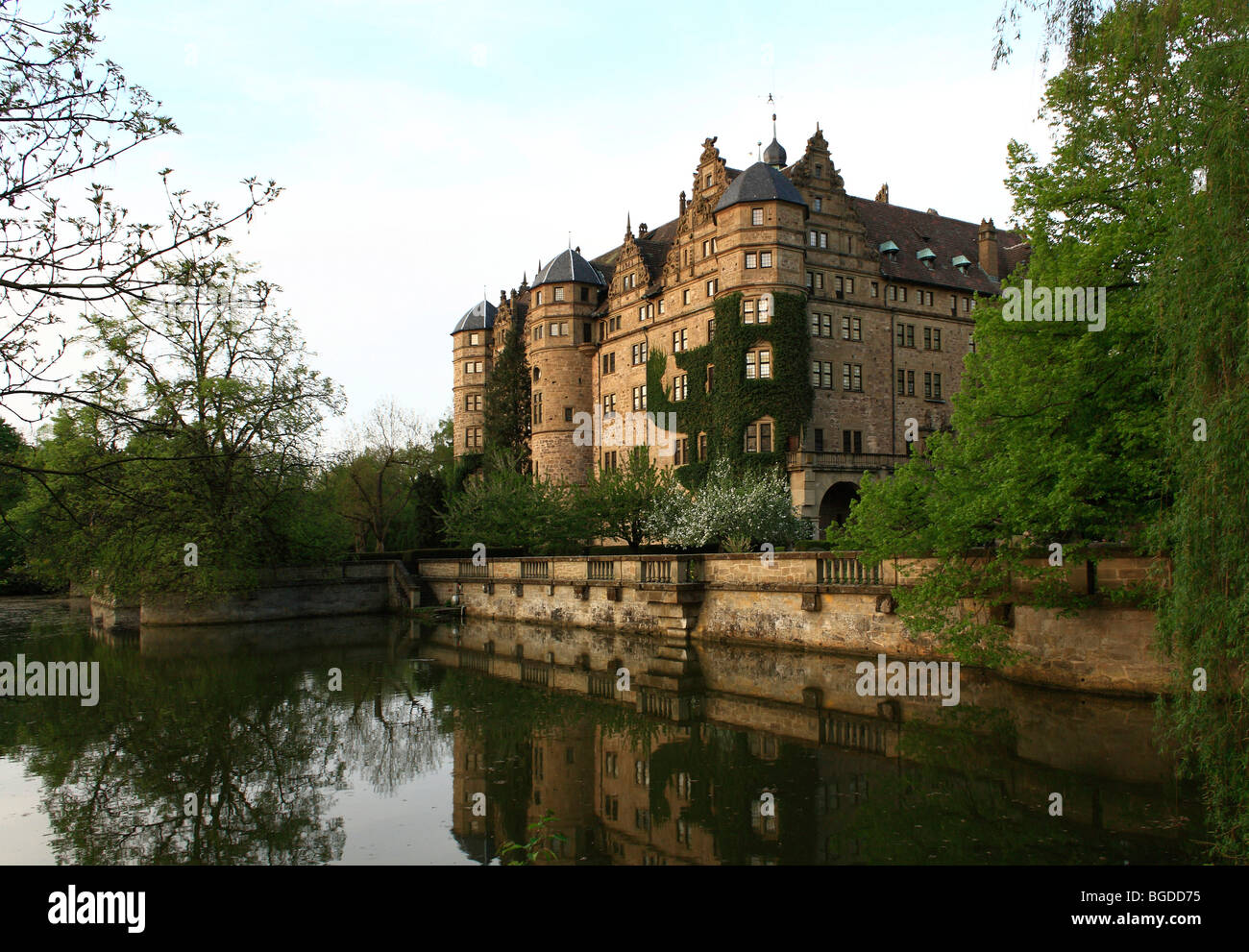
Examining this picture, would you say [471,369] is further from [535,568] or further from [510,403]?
[535,568]

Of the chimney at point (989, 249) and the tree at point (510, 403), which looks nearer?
the chimney at point (989, 249)

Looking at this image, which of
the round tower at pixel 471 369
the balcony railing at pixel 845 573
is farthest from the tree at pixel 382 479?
the balcony railing at pixel 845 573

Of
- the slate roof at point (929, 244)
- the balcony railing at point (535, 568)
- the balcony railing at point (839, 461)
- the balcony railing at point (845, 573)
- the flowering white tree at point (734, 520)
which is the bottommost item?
the balcony railing at point (535, 568)

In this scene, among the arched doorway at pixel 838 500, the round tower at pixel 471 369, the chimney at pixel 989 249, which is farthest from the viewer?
the round tower at pixel 471 369

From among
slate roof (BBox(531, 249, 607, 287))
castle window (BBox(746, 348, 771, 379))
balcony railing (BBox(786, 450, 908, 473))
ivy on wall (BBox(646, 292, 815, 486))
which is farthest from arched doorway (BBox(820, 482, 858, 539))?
slate roof (BBox(531, 249, 607, 287))

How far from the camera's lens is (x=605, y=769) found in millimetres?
12586

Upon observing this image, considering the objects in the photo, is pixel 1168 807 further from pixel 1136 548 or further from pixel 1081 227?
pixel 1081 227

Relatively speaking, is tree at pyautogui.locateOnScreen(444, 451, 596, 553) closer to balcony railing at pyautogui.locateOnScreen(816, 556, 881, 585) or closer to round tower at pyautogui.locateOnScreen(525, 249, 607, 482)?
round tower at pyautogui.locateOnScreen(525, 249, 607, 482)

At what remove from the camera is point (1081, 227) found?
15.8 m

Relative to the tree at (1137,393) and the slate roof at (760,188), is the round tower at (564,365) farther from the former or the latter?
the tree at (1137,393)

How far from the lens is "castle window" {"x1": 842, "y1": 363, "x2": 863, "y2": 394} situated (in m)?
A: 42.9

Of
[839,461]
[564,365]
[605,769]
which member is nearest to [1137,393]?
[605,769]

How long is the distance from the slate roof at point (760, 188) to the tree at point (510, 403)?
68.6 feet

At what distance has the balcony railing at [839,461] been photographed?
3956 cm
